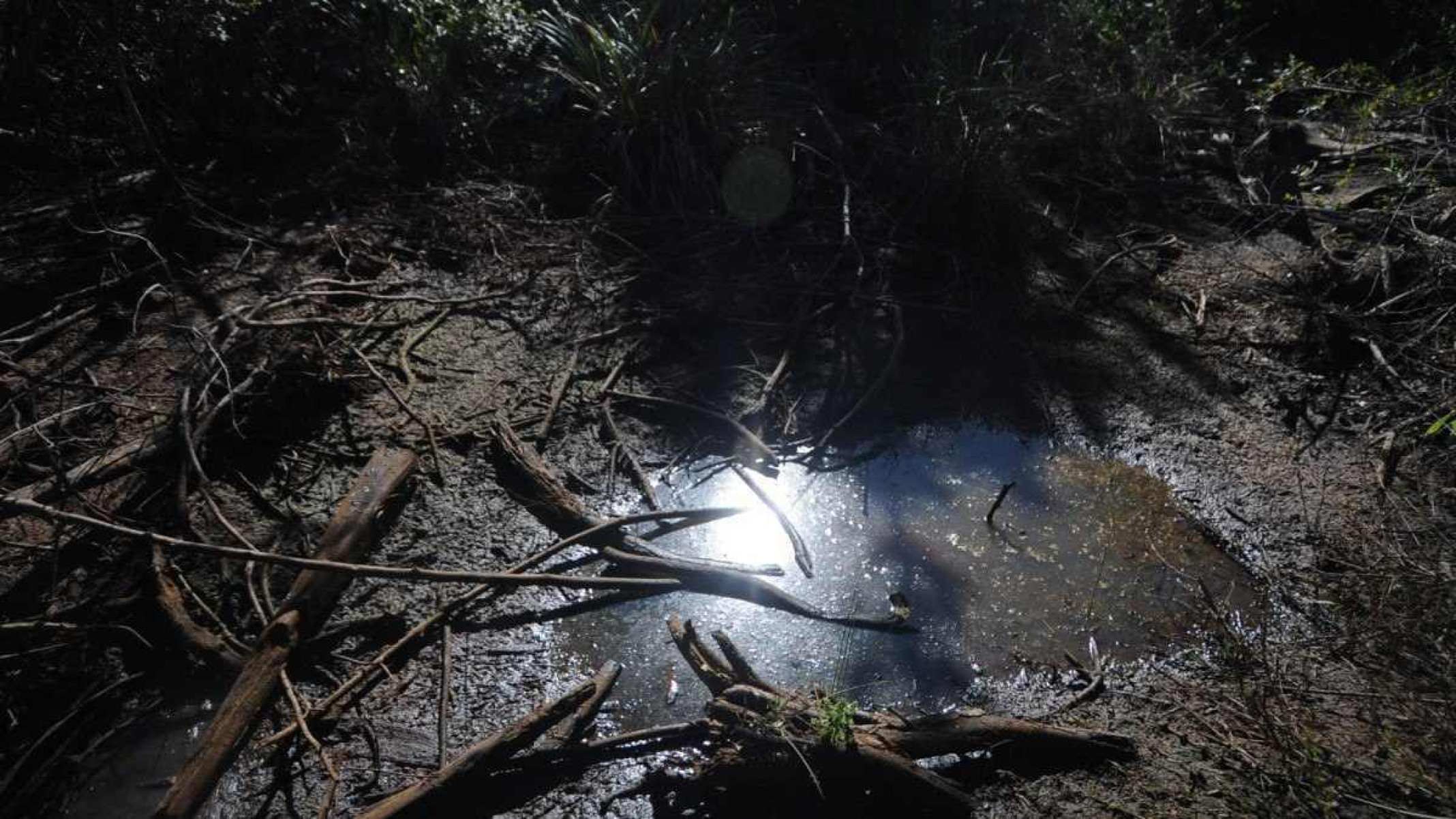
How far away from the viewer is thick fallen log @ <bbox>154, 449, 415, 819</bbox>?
204 centimetres

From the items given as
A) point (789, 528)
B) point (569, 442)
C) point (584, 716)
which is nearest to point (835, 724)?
point (584, 716)

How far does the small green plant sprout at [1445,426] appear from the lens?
108 inches

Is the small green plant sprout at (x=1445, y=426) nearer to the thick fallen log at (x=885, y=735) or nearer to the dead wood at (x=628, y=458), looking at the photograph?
the thick fallen log at (x=885, y=735)

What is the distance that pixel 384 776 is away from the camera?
2.16 meters

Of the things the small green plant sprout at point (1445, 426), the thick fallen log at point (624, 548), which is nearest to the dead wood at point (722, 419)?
the thick fallen log at point (624, 548)

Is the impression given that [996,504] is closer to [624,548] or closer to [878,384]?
[878,384]

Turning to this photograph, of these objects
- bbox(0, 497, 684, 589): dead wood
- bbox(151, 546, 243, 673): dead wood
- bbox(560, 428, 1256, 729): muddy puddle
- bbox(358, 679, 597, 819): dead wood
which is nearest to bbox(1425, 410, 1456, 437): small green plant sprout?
bbox(560, 428, 1256, 729): muddy puddle

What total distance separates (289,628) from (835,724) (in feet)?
4.68

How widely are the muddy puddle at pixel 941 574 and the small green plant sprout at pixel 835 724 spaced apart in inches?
11.5

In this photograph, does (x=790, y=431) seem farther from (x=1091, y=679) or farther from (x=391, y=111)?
(x=391, y=111)

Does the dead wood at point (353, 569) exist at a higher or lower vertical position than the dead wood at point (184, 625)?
higher

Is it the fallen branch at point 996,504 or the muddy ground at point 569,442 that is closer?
the muddy ground at point 569,442

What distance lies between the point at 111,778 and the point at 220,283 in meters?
2.20

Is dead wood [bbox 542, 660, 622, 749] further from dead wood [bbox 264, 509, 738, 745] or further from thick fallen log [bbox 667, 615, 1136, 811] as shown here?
dead wood [bbox 264, 509, 738, 745]
